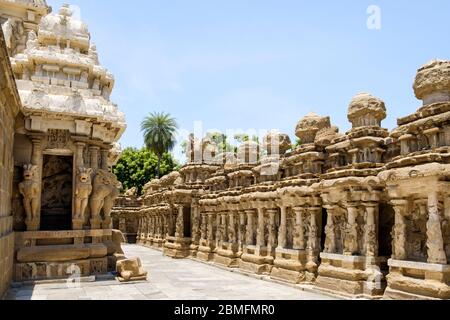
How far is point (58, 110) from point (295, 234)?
7.61 metres

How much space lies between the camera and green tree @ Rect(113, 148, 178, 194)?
49125 millimetres

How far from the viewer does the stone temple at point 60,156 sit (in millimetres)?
11422

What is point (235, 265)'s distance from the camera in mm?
17188

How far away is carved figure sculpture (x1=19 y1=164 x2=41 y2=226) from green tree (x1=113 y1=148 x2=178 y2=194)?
37500 mm

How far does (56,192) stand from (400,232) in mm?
10099

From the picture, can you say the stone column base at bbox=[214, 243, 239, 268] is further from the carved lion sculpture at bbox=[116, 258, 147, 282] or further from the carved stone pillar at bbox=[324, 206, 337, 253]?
the carved stone pillar at bbox=[324, 206, 337, 253]

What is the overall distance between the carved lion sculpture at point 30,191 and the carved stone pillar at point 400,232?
8.83 m

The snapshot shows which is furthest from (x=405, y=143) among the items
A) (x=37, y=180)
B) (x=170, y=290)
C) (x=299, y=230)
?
(x=37, y=180)

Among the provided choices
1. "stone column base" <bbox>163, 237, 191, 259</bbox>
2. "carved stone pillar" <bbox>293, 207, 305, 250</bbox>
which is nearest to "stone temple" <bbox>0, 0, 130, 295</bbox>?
→ "carved stone pillar" <bbox>293, 207, 305, 250</bbox>

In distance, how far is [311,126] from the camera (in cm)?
1344

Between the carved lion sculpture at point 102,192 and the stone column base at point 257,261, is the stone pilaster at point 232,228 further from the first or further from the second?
the carved lion sculpture at point 102,192

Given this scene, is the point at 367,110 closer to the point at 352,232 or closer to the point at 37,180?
the point at 352,232
